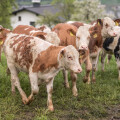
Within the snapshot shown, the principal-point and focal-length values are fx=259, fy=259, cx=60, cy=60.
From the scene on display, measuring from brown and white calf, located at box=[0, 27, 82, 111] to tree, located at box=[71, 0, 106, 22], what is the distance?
40.2m

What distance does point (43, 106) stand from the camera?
5762mm

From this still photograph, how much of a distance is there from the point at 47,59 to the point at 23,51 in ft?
2.14

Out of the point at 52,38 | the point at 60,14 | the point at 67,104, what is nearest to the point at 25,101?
the point at 67,104

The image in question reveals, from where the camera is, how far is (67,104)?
5.91 meters

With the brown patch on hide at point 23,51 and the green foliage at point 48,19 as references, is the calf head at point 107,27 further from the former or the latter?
the green foliage at point 48,19

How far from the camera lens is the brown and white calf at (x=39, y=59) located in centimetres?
495

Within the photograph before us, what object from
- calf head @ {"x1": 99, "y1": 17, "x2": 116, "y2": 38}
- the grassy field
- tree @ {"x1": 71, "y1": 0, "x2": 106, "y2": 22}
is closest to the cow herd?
the grassy field

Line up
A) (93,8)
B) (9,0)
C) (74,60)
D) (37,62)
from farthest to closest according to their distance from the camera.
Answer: (93,8) → (9,0) → (37,62) → (74,60)

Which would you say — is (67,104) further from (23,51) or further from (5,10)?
(5,10)

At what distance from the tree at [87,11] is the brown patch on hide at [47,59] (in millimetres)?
40636

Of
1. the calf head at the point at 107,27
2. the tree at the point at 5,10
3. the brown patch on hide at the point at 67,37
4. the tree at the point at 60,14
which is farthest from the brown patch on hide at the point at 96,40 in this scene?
Answer: the tree at the point at 60,14

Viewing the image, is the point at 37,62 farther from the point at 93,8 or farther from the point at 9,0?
the point at 93,8

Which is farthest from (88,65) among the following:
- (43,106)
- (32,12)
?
(32,12)

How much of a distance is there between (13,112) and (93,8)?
44250mm
